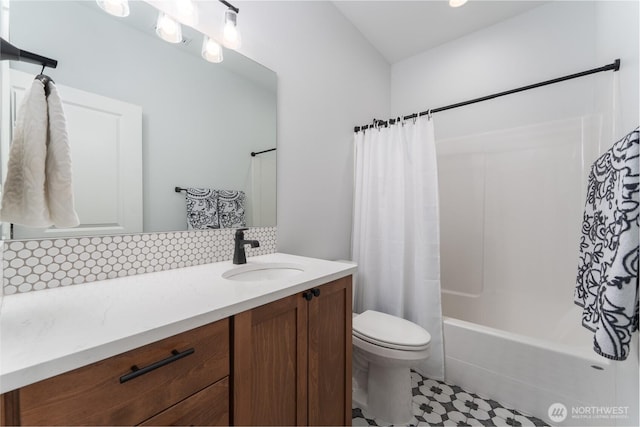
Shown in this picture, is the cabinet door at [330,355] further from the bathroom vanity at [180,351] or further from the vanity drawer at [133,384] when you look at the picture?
the vanity drawer at [133,384]

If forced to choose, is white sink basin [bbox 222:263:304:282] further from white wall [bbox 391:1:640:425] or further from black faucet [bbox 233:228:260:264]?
white wall [bbox 391:1:640:425]

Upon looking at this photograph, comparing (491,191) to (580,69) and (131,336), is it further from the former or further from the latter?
(131,336)

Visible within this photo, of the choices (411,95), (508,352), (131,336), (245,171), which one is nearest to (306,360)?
(131,336)

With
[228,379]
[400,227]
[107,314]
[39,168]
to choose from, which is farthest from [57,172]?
[400,227]

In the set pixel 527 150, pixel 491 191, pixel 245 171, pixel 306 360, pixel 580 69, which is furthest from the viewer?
pixel 491 191

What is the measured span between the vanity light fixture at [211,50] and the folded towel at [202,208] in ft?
2.07

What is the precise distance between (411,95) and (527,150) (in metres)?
1.08

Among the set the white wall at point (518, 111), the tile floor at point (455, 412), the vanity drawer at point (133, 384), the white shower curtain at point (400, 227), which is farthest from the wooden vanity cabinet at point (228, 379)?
the white wall at point (518, 111)

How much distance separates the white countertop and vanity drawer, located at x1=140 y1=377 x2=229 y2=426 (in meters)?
0.18

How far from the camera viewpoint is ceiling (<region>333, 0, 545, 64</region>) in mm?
1861

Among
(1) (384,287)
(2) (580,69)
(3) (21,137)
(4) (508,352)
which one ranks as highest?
(2) (580,69)

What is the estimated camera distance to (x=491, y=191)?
212cm

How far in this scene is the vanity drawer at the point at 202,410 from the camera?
0.59m

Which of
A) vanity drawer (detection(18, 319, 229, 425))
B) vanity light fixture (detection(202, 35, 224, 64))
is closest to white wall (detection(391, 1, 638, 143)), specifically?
vanity light fixture (detection(202, 35, 224, 64))
